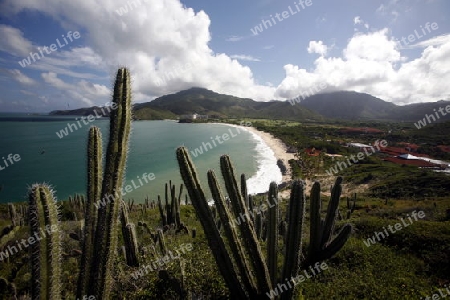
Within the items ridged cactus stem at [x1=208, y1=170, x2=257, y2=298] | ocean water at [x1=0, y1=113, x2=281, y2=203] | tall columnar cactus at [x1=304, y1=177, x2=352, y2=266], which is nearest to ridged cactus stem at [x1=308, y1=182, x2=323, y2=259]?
tall columnar cactus at [x1=304, y1=177, x2=352, y2=266]

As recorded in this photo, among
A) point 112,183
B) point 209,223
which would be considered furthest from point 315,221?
point 112,183

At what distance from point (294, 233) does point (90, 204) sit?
14.1 ft

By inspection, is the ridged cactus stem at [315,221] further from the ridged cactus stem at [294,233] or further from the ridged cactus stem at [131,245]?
the ridged cactus stem at [131,245]

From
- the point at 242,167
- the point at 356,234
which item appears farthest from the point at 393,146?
the point at 356,234

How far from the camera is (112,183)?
442 centimetres

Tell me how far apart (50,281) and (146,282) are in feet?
17.4

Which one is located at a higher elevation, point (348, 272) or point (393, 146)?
point (348, 272)

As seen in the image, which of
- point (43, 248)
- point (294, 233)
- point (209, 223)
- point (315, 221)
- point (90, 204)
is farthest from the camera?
point (315, 221)

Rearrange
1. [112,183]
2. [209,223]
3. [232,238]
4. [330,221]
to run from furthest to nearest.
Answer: [330,221]
[232,238]
[209,223]
[112,183]

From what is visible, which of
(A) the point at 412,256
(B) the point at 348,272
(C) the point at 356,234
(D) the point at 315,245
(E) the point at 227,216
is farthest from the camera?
(C) the point at 356,234

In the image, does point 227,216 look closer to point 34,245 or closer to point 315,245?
point 34,245

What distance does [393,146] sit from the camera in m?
77.3

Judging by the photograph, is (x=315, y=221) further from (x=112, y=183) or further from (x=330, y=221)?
(x=112, y=183)

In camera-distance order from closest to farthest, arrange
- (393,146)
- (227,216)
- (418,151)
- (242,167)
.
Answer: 1. (227,216)
2. (242,167)
3. (418,151)
4. (393,146)
